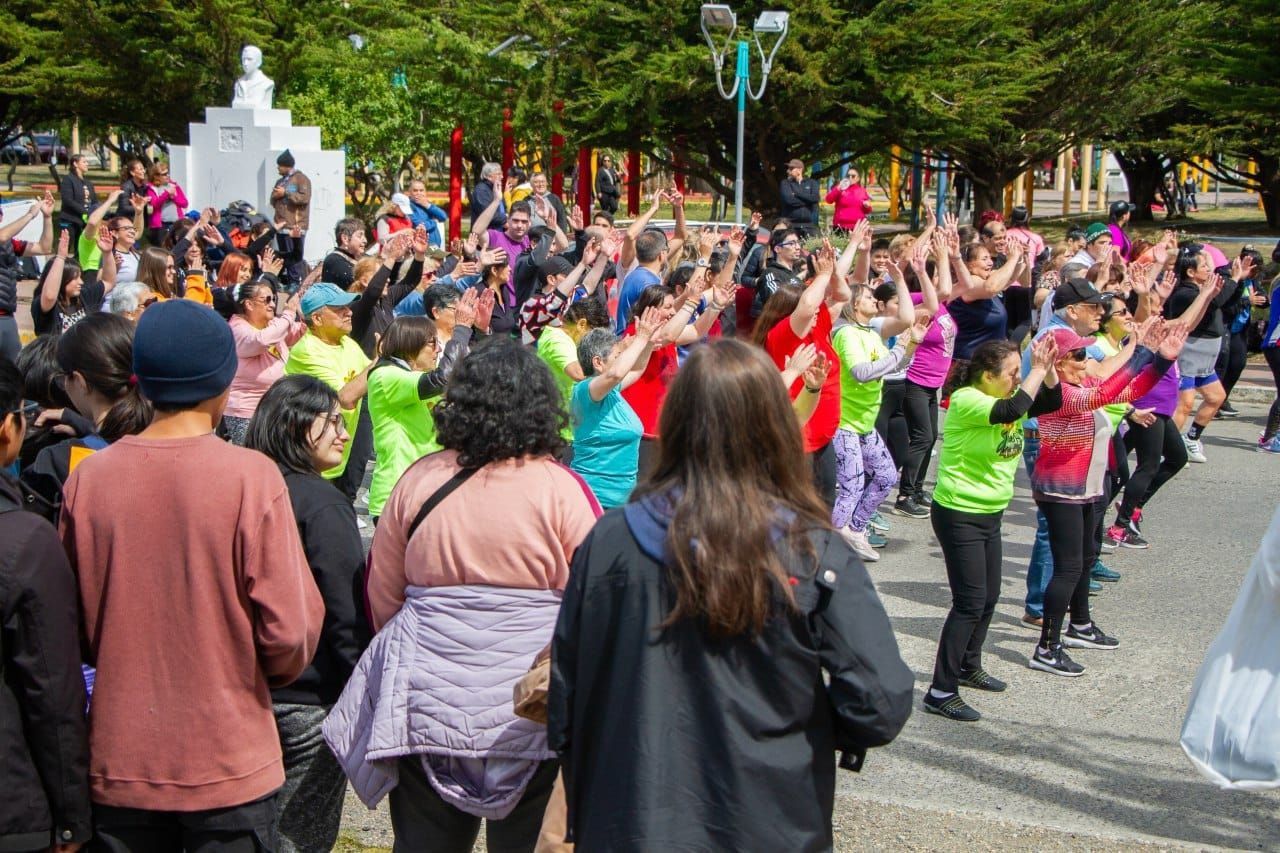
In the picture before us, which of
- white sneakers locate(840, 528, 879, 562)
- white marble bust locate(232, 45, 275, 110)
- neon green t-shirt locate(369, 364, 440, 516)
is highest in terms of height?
white marble bust locate(232, 45, 275, 110)

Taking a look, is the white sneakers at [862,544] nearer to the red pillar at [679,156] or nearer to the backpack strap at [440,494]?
the backpack strap at [440,494]

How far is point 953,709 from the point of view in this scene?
19.6 ft

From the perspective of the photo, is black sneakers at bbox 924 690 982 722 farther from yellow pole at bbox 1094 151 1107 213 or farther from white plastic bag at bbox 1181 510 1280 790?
yellow pole at bbox 1094 151 1107 213

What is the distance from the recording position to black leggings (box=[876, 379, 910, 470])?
9.45 m

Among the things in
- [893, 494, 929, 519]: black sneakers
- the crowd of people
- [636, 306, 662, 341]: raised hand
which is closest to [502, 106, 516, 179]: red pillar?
[893, 494, 929, 519]: black sneakers

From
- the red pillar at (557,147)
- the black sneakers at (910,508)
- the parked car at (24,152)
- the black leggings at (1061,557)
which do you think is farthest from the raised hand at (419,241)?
the parked car at (24,152)

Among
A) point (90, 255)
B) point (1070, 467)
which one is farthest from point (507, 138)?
point (1070, 467)

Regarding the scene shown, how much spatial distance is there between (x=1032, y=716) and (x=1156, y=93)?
79.9 feet

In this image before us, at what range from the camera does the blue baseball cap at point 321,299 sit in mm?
6828

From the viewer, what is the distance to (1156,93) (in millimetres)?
27312

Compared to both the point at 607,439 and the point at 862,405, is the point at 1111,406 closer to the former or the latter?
the point at 862,405

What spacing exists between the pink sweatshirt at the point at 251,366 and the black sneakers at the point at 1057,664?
13.8 ft

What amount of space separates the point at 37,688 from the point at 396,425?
3.14 m

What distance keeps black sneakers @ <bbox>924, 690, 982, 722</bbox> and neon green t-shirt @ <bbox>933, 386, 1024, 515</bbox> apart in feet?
2.79
